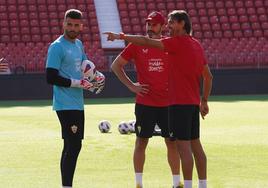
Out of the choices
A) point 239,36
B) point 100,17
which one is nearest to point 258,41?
point 239,36

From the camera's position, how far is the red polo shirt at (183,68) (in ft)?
27.3

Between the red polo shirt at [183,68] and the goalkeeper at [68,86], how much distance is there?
0.98 metres

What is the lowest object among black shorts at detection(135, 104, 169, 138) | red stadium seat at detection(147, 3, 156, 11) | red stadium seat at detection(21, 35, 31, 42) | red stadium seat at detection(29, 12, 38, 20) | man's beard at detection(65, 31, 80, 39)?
red stadium seat at detection(21, 35, 31, 42)

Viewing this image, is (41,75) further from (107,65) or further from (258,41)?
(258,41)

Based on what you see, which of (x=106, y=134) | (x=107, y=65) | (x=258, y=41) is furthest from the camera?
(x=258, y=41)

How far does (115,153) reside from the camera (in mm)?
13375

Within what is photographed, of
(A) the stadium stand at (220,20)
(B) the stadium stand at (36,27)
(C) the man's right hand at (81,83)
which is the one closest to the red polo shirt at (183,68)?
(C) the man's right hand at (81,83)

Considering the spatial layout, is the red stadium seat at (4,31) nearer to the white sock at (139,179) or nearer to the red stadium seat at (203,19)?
the red stadium seat at (203,19)

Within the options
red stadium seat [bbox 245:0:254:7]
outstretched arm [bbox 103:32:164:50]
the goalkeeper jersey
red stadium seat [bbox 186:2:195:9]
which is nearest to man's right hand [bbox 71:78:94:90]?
the goalkeeper jersey

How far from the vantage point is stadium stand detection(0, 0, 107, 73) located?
36.2 metres

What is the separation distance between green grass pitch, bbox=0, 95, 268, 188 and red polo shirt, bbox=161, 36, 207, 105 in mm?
1869

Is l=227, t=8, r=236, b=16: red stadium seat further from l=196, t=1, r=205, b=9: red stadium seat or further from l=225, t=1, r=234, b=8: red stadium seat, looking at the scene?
l=196, t=1, r=205, b=9: red stadium seat

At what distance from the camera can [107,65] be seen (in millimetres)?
32844

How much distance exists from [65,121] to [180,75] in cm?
140
